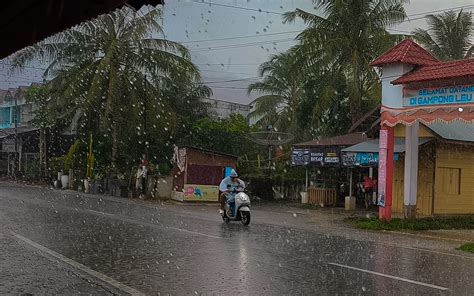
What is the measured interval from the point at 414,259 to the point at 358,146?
11686mm

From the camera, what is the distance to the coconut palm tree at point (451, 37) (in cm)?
2858

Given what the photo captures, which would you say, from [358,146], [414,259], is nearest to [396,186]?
[358,146]

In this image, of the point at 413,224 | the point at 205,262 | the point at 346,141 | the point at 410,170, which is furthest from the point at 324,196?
the point at 205,262

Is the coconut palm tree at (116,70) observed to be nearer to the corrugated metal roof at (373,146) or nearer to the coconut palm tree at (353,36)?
the coconut palm tree at (353,36)

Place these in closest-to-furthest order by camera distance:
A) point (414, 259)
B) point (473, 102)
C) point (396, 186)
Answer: point (414, 259), point (473, 102), point (396, 186)

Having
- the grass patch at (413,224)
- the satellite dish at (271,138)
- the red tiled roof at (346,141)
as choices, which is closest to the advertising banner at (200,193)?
Result: the red tiled roof at (346,141)

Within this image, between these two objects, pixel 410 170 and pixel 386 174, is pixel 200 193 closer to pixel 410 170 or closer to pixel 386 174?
pixel 386 174

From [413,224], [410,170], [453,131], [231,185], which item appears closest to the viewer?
[231,185]

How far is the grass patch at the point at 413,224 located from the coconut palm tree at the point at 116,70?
12.6 metres

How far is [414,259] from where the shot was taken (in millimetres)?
10586

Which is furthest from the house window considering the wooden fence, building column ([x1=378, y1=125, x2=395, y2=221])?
the wooden fence

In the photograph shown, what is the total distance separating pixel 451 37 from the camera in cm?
2867

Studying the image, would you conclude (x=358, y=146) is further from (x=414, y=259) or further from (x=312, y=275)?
(x=312, y=275)

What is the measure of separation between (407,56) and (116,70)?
48.7 feet
